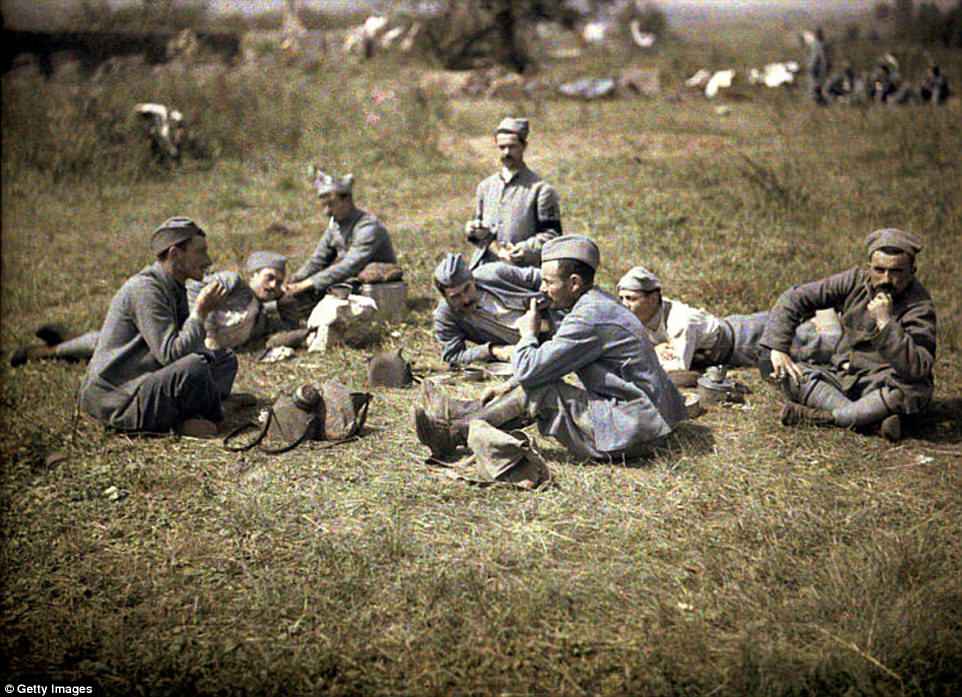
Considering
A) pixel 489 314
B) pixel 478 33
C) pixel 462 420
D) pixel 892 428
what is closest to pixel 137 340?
pixel 462 420

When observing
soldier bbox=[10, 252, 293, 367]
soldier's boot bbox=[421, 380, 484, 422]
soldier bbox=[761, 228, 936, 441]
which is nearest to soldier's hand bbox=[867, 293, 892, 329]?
soldier bbox=[761, 228, 936, 441]

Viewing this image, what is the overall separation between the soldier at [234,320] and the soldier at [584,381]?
8.48 feet

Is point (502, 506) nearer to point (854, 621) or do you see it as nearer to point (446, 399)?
point (446, 399)

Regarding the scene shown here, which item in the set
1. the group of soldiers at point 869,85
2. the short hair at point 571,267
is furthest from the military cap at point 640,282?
the group of soldiers at point 869,85

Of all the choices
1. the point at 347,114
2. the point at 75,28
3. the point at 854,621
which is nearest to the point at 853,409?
the point at 854,621

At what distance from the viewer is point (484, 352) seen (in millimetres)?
6617

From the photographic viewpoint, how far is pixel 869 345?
5445 mm

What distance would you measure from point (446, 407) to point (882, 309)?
95.9 inches

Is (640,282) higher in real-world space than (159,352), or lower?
higher

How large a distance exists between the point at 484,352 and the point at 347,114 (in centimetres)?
999

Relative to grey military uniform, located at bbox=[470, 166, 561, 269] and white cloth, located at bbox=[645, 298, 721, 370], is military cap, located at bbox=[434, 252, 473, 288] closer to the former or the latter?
grey military uniform, located at bbox=[470, 166, 561, 269]

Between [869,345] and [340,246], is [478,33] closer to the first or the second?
[340,246]

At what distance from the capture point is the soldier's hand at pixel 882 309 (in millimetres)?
5047

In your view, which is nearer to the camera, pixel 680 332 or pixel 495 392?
pixel 495 392
